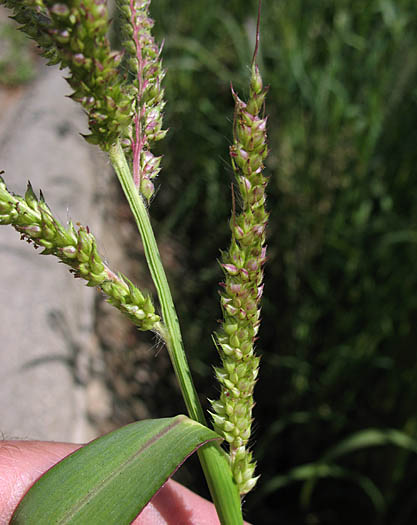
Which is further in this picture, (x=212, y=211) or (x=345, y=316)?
(x=212, y=211)

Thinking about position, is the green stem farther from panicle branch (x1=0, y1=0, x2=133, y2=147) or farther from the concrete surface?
the concrete surface

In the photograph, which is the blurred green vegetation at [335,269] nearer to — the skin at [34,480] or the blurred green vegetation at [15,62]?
the skin at [34,480]

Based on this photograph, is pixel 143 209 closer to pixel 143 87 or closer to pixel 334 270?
pixel 143 87

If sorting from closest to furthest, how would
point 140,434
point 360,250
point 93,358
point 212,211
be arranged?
point 140,434, point 360,250, point 93,358, point 212,211

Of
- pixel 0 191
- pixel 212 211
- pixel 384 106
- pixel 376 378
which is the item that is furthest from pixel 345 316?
pixel 0 191

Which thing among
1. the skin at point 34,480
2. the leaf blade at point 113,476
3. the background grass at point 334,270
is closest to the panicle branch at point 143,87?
the leaf blade at point 113,476

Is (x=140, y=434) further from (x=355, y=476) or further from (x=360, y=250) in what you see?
(x=360, y=250)
